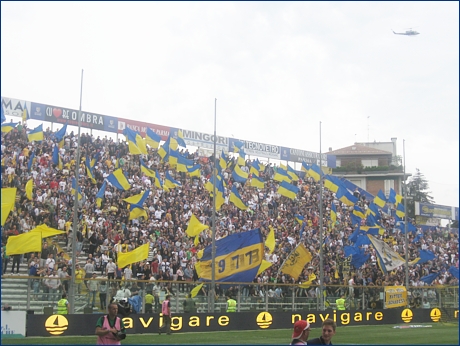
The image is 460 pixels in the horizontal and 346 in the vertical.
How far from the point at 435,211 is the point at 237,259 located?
44.3 meters

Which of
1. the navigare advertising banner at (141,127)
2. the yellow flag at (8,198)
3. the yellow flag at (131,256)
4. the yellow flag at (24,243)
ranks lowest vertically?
the yellow flag at (131,256)

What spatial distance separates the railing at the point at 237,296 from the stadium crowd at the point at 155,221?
162mm

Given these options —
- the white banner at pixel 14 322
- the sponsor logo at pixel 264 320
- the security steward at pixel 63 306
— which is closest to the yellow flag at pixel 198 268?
the sponsor logo at pixel 264 320

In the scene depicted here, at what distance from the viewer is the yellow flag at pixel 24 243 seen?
2894 cm

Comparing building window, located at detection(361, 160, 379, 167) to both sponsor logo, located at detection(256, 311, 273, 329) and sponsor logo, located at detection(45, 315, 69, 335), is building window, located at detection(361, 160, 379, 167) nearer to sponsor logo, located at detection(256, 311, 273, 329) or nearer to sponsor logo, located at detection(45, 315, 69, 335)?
sponsor logo, located at detection(256, 311, 273, 329)

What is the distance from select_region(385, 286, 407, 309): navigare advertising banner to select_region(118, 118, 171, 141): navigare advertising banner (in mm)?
21958

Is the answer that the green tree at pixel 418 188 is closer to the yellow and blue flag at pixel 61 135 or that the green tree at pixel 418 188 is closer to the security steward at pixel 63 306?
the yellow and blue flag at pixel 61 135

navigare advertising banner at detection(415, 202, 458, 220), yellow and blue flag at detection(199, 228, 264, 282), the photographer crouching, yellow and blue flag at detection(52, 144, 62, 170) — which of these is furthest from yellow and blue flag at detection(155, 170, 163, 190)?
navigare advertising banner at detection(415, 202, 458, 220)

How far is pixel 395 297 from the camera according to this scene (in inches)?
1638

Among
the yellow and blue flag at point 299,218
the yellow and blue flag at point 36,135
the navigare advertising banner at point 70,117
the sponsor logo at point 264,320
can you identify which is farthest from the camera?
the yellow and blue flag at point 299,218

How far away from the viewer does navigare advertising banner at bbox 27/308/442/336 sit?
88.0 ft

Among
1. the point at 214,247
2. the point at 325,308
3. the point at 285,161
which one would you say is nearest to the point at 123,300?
the point at 214,247

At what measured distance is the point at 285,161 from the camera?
233 feet

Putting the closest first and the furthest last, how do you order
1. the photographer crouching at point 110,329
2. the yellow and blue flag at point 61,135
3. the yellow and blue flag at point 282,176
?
the photographer crouching at point 110,329 < the yellow and blue flag at point 61,135 < the yellow and blue flag at point 282,176
